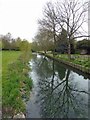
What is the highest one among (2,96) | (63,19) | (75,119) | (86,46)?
(63,19)

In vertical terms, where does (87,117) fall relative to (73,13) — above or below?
below

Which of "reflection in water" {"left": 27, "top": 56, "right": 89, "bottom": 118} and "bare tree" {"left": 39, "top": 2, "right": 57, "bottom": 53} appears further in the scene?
"bare tree" {"left": 39, "top": 2, "right": 57, "bottom": 53}

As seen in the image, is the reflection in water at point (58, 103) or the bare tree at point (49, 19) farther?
the bare tree at point (49, 19)

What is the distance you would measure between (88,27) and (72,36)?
3821mm

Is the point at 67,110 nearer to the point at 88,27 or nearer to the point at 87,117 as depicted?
the point at 87,117

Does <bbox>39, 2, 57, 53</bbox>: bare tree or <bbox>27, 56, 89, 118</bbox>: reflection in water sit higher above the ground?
<bbox>39, 2, 57, 53</bbox>: bare tree

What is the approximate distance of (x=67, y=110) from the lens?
10.2 metres

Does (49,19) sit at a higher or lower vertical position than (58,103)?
higher

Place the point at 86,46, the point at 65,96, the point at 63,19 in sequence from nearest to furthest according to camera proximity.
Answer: the point at 65,96 < the point at 63,19 < the point at 86,46

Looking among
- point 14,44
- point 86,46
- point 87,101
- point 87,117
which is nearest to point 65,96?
point 87,101

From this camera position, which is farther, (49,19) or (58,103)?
(49,19)

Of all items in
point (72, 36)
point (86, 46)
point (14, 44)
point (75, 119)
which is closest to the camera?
point (75, 119)

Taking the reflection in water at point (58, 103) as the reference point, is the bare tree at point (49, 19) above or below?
above

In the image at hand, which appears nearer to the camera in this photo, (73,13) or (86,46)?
(73,13)
